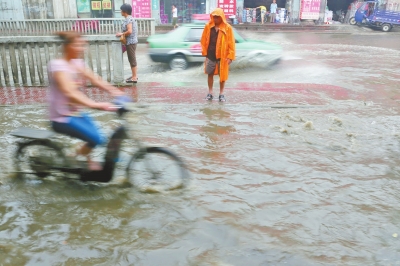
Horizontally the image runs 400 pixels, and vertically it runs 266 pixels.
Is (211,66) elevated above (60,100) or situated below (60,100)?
below

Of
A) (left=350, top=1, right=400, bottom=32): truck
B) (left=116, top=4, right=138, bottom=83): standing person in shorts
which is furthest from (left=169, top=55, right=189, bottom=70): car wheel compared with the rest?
(left=350, top=1, right=400, bottom=32): truck

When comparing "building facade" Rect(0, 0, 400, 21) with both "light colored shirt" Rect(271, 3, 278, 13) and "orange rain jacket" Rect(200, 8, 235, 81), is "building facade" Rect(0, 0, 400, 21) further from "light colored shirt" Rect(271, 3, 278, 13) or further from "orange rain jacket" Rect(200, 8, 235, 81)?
"orange rain jacket" Rect(200, 8, 235, 81)

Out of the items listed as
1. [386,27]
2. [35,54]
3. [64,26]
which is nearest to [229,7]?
[386,27]

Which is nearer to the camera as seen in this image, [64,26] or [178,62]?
[178,62]

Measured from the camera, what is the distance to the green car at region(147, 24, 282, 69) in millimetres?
10945

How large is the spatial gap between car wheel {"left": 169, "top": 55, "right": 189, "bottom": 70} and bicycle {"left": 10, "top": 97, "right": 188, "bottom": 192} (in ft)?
24.3

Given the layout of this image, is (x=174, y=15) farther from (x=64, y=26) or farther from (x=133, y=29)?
(x=133, y=29)

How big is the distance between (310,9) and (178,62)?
20.7m

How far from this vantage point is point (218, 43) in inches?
283

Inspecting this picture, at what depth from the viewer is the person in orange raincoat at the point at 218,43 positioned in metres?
7.12

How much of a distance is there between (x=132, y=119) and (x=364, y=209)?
8.12ft

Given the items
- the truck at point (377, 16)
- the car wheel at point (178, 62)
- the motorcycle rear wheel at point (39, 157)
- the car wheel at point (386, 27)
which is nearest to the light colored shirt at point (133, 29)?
the car wheel at point (178, 62)

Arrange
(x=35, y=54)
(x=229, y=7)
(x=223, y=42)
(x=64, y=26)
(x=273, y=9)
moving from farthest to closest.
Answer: (x=273, y=9) < (x=229, y=7) < (x=64, y=26) < (x=35, y=54) < (x=223, y=42)

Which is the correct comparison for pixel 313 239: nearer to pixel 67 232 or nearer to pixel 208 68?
pixel 67 232
